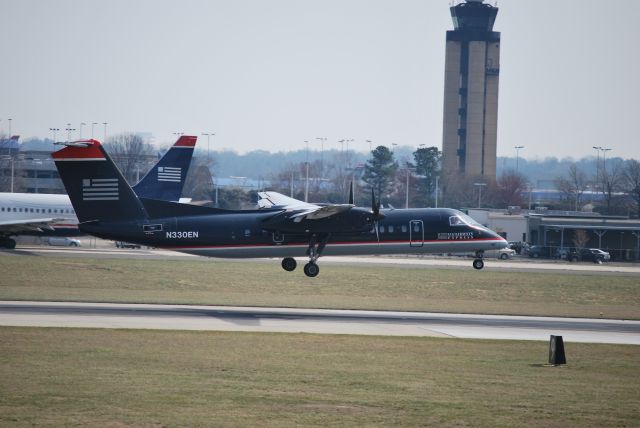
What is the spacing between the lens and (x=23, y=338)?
125ft

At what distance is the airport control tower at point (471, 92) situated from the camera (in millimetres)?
192500

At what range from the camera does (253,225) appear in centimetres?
5144

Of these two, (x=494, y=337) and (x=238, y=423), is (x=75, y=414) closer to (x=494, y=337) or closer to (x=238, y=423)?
(x=238, y=423)

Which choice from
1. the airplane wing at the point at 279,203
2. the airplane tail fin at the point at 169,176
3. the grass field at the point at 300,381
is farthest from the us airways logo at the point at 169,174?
the grass field at the point at 300,381

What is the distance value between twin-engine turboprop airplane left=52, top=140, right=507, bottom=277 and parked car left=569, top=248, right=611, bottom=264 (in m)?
52.0

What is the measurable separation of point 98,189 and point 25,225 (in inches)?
1490

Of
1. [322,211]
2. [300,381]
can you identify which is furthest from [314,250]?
[300,381]

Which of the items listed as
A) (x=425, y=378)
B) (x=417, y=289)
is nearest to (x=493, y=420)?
(x=425, y=378)

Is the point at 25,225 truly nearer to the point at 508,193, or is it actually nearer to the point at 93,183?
the point at 93,183

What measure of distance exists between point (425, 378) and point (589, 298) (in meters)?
38.1

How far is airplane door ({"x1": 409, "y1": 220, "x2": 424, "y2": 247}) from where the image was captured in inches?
2133

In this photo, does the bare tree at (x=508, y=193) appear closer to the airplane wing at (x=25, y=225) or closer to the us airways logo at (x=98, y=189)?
the airplane wing at (x=25, y=225)

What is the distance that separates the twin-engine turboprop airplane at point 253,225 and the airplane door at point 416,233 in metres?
0.06

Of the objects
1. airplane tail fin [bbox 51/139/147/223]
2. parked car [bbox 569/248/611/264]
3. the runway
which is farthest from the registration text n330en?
parked car [bbox 569/248/611/264]
